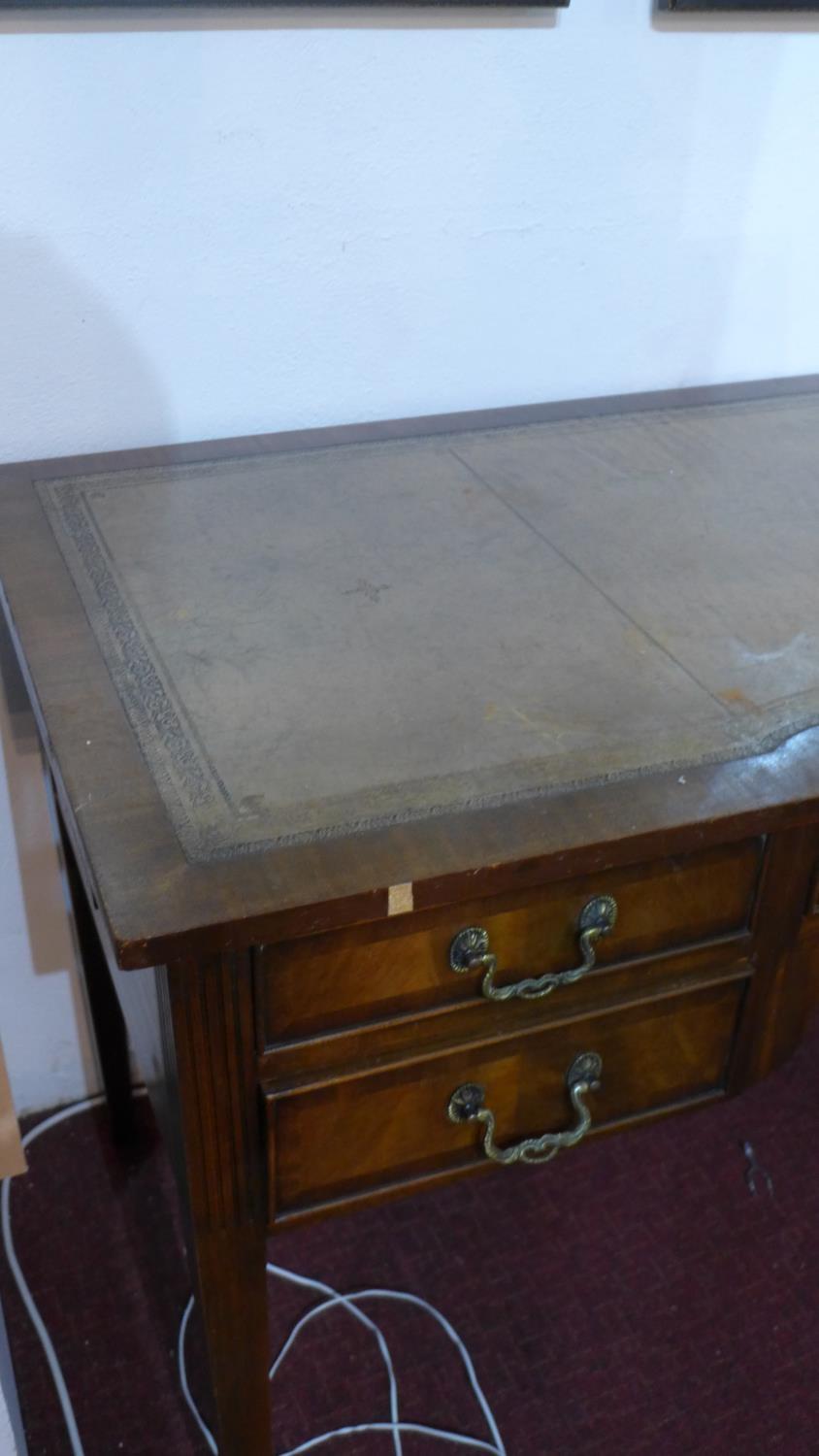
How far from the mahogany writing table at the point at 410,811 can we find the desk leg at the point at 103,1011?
298mm

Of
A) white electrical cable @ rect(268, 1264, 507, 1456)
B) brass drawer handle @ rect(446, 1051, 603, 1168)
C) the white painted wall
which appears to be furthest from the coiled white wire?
brass drawer handle @ rect(446, 1051, 603, 1168)

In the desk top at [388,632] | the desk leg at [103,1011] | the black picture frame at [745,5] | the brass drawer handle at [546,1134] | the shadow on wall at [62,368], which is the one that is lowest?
the desk leg at [103,1011]

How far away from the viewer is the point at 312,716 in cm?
85

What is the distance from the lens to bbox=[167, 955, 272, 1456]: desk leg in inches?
29.3

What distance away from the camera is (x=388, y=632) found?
0.95 metres

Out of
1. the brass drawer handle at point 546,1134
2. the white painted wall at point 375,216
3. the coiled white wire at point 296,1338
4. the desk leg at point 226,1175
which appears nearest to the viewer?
the desk leg at point 226,1175

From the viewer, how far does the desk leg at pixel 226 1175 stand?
0.74 m

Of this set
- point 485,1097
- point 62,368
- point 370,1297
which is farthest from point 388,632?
point 370,1297

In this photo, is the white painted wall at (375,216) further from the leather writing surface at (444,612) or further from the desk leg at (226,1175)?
the desk leg at (226,1175)

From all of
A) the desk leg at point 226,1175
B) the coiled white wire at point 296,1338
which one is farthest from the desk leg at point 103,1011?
the desk leg at point 226,1175

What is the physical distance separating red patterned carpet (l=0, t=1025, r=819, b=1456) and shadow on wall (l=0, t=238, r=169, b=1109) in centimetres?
36

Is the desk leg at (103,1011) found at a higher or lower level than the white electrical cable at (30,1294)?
higher

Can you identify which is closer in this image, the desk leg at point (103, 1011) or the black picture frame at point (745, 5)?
the black picture frame at point (745, 5)

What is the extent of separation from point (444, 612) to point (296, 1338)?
0.84 metres
